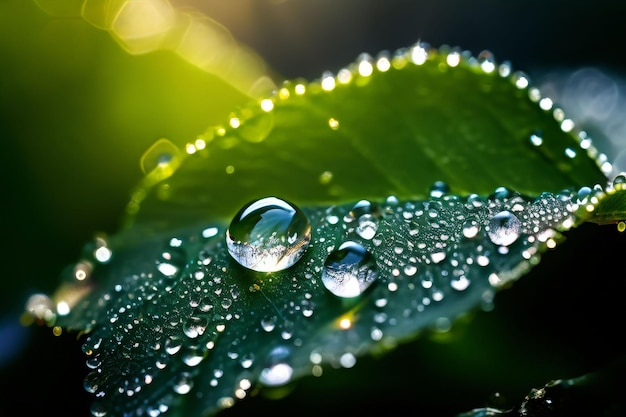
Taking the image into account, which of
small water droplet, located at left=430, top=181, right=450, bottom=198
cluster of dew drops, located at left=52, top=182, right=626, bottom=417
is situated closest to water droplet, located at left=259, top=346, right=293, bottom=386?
cluster of dew drops, located at left=52, top=182, right=626, bottom=417

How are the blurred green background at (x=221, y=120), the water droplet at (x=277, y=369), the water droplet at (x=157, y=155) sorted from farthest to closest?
the water droplet at (x=157, y=155)
the blurred green background at (x=221, y=120)
the water droplet at (x=277, y=369)

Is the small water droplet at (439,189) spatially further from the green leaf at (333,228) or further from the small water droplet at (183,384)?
the small water droplet at (183,384)

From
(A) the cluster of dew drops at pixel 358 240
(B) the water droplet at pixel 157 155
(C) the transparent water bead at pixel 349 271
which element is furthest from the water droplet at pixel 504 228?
(B) the water droplet at pixel 157 155

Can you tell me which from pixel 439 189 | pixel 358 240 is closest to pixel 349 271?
pixel 358 240

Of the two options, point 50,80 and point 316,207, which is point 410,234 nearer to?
point 316,207

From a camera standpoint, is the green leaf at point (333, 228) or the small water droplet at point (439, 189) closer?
the green leaf at point (333, 228)

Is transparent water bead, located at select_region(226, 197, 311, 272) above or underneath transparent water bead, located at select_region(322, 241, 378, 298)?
above

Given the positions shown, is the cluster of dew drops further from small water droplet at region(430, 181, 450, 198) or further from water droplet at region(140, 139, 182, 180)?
water droplet at region(140, 139, 182, 180)

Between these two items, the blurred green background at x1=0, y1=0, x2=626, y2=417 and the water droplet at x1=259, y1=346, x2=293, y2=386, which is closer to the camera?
the water droplet at x1=259, y1=346, x2=293, y2=386
